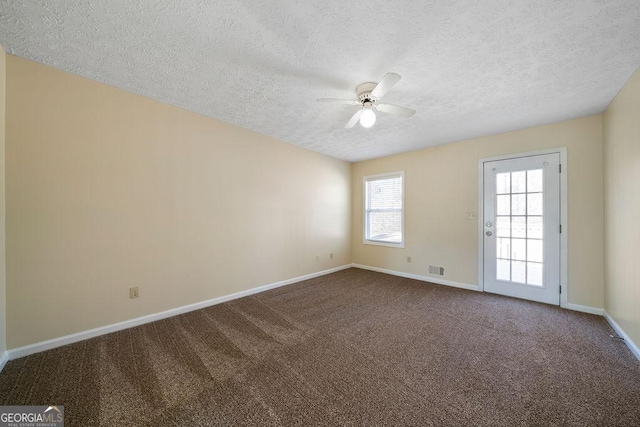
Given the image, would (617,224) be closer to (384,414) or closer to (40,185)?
(384,414)

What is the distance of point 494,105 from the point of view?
102 inches

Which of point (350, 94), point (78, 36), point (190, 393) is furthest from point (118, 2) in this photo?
point (190, 393)

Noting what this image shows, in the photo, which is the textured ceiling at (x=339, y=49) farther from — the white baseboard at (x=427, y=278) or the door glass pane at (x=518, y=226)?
the white baseboard at (x=427, y=278)

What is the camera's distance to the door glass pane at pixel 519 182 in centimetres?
328

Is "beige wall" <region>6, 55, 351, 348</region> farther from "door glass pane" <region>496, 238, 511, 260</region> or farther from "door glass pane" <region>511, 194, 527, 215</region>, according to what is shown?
"door glass pane" <region>511, 194, 527, 215</region>

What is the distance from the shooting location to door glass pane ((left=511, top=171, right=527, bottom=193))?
129 inches

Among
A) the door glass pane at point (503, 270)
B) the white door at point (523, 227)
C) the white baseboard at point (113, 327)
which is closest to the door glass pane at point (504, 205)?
the white door at point (523, 227)

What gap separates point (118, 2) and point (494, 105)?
3.42 m

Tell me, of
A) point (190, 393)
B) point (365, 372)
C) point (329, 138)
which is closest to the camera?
point (190, 393)

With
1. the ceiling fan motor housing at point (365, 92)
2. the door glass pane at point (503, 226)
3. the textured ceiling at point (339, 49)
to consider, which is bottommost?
the door glass pane at point (503, 226)

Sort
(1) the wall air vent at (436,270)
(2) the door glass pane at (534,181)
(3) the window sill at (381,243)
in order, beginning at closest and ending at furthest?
(2) the door glass pane at (534,181), (1) the wall air vent at (436,270), (3) the window sill at (381,243)

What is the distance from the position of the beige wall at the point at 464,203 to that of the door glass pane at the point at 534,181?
29 centimetres

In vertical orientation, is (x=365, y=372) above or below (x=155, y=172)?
below

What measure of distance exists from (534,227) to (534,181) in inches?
25.5
